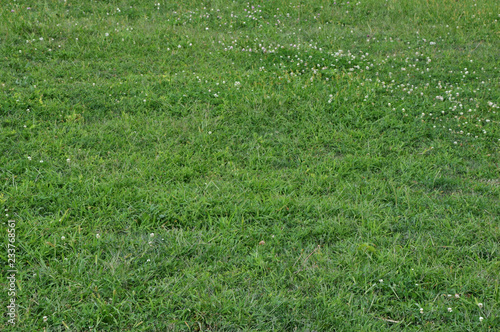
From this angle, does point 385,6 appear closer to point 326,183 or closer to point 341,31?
point 341,31

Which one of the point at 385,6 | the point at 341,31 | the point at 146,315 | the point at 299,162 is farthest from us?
the point at 385,6

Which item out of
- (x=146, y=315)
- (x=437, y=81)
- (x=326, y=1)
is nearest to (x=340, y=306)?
(x=146, y=315)

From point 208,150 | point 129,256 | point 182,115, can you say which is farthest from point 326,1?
point 129,256

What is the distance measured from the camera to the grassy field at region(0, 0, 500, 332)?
3188 mm

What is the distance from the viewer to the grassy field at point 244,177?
10.5 feet

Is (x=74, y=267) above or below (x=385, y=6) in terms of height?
below

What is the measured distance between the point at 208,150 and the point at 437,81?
4.15 m

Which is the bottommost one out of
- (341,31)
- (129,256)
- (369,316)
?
(369,316)

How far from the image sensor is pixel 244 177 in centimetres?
463

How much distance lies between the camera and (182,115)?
5.76 m

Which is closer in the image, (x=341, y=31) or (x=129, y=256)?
(x=129, y=256)

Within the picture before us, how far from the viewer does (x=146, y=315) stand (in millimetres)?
3043

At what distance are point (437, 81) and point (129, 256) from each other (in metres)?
5.67

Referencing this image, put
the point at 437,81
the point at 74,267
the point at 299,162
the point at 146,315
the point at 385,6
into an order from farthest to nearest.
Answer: the point at 385,6 → the point at 437,81 → the point at 299,162 → the point at 74,267 → the point at 146,315
